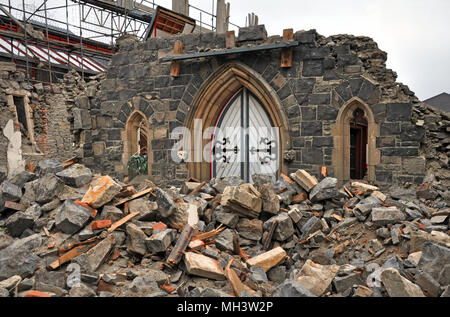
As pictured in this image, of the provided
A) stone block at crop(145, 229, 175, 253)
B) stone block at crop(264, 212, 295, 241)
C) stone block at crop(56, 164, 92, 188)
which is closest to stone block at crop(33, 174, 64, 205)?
stone block at crop(56, 164, 92, 188)

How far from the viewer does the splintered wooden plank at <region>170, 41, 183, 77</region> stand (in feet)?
26.0

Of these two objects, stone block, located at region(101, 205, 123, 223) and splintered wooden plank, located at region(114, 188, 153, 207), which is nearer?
stone block, located at region(101, 205, 123, 223)

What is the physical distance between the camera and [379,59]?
654 centimetres

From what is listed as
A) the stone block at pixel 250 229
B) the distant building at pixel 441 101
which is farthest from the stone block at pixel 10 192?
the distant building at pixel 441 101

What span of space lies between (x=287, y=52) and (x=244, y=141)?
2.16m

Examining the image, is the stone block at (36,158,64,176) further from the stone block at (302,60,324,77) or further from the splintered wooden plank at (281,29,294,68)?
the stone block at (302,60,324,77)

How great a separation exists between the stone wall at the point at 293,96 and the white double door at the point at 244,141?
732 millimetres

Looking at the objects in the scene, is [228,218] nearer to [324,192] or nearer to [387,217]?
[324,192]

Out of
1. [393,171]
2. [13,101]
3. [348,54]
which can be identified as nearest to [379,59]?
[348,54]

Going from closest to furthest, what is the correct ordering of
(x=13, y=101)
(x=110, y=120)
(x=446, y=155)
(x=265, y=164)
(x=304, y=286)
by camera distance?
(x=304, y=286), (x=446, y=155), (x=265, y=164), (x=110, y=120), (x=13, y=101)

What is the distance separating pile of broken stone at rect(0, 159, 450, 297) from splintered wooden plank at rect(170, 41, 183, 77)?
3.17m

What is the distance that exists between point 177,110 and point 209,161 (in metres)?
1.38

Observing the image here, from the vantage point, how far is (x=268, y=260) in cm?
415

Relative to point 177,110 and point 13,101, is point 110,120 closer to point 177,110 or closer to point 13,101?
point 177,110
